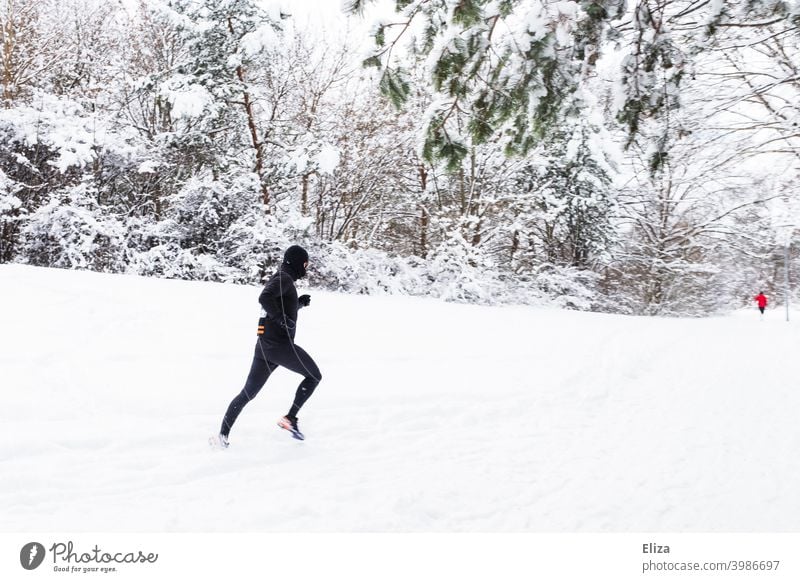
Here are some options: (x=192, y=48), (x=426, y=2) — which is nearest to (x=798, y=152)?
(x=426, y=2)

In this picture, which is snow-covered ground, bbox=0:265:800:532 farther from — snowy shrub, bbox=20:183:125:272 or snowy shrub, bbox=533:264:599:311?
Answer: snowy shrub, bbox=533:264:599:311

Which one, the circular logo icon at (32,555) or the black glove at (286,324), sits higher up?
the black glove at (286,324)

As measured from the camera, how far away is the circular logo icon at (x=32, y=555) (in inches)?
117

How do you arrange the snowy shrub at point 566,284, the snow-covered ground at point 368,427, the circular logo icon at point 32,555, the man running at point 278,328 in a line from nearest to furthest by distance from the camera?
1. the circular logo icon at point 32,555
2. the snow-covered ground at point 368,427
3. the man running at point 278,328
4. the snowy shrub at point 566,284

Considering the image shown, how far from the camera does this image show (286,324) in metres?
4.50

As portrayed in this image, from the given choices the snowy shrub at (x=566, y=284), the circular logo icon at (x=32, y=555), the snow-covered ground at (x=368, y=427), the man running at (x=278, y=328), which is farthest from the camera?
the snowy shrub at (x=566, y=284)

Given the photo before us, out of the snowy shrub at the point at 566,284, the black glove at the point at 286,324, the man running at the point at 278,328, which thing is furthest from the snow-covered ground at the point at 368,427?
the snowy shrub at the point at 566,284

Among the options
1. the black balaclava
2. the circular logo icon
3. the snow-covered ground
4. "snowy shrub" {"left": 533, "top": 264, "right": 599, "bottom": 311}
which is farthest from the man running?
"snowy shrub" {"left": 533, "top": 264, "right": 599, "bottom": 311}

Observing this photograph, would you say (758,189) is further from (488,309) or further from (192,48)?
(192,48)

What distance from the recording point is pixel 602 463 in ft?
15.6

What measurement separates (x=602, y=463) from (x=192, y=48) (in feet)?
44.3

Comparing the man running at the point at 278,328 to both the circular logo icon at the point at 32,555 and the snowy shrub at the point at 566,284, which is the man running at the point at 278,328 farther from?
the snowy shrub at the point at 566,284

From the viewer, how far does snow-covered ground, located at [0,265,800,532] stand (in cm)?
379

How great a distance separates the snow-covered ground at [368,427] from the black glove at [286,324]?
1122 millimetres
